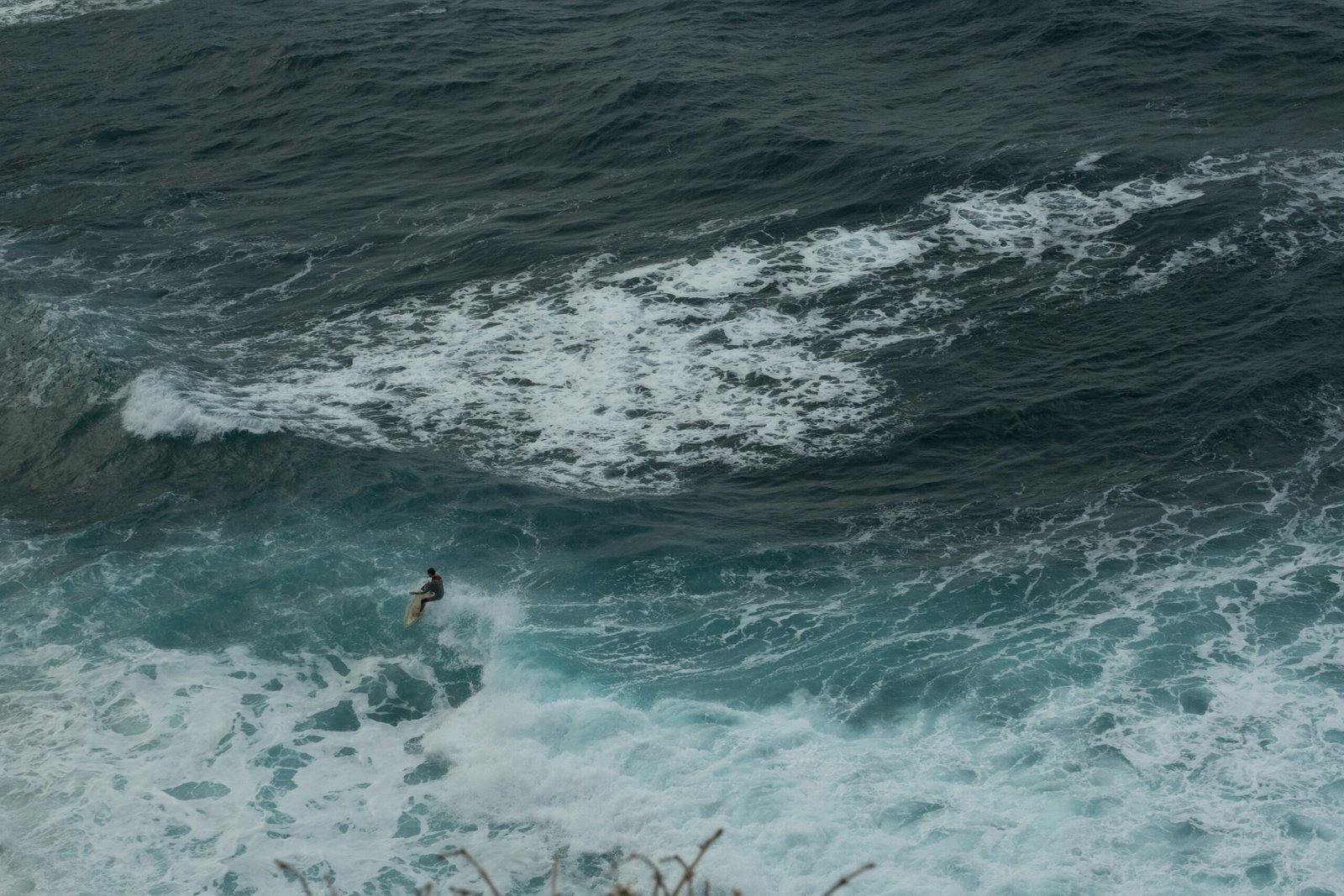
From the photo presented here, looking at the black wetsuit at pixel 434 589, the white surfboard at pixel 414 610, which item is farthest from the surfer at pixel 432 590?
the white surfboard at pixel 414 610

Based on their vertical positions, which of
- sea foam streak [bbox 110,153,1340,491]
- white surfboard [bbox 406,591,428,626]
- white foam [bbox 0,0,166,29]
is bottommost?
white surfboard [bbox 406,591,428,626]

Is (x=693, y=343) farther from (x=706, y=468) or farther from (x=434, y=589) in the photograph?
(x=434, y=589)

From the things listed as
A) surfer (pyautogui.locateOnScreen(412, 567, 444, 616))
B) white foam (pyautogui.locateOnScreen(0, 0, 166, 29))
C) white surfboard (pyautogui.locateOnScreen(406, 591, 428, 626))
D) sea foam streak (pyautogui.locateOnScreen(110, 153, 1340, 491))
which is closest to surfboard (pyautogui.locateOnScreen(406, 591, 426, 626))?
white surfboard (pyautogui.locateOnScreen(406, 591, 428, 626))

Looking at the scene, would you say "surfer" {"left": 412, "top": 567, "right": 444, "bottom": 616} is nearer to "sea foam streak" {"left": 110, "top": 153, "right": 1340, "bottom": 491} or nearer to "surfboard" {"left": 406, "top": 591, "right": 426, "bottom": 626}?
"surfboard" {"left": 406, "top": 591, "right": 426, "bottom": 626}

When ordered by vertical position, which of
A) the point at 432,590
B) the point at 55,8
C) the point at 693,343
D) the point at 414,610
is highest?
the point at 55,8

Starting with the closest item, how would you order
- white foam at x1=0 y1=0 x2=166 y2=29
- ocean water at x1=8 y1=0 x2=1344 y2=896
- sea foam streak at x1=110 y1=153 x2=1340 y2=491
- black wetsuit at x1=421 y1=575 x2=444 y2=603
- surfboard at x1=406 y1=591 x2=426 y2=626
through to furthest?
ocean water at x1=8 y1=0 x2=1344 y2=896 → black wetsuit at x1=421 y1=575 x2=444 y2=603 → surfboard at x1=406 y1=591 x2=426 y2=626 → sea foam streak at x1=110 y1=153 x2=1340 y2=491 → white foam at x1=0 y1=0 x2=166 y2=29

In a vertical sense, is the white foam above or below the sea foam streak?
above

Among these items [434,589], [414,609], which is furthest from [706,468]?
[414,609]

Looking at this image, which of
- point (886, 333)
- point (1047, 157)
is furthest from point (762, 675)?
point (1047, 157)

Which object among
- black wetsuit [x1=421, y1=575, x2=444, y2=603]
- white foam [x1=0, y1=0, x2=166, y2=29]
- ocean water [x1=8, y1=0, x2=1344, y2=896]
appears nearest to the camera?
ocean water [x1=8, y1=0, x2=1344, y2=896]
